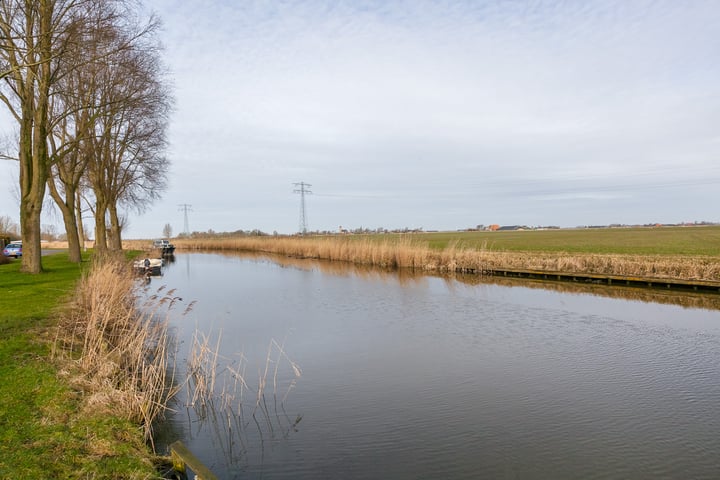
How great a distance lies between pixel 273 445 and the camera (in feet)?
16.3

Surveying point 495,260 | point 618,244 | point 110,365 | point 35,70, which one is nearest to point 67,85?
point 35,70

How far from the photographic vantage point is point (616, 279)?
17.3 meters

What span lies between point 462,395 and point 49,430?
4.78 m

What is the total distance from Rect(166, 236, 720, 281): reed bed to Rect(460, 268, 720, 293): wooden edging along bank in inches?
9.0

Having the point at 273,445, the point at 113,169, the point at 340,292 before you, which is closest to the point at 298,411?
the point at 273,445

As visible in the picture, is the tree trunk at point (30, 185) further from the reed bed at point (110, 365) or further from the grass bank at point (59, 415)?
the grass bank at point (59, 415)

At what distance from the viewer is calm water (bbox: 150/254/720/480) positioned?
4.64m

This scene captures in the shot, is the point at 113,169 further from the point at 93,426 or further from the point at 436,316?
the point at 93,426

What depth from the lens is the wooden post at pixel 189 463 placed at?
3508 mm

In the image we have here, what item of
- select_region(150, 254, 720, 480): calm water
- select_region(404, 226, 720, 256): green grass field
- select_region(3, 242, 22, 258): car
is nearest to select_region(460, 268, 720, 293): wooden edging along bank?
select_region(150, 254, 720, 480): calm water

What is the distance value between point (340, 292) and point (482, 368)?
9.19 m

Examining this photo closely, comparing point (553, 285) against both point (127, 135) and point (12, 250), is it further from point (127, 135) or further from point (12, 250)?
point (12, 250)

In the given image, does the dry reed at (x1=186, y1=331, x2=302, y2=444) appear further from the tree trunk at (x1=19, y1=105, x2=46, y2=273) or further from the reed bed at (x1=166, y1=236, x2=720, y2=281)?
the reed bed at (x1=166, y1=236, x2=720, y2=281)

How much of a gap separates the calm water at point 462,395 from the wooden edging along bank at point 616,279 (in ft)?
11.6
